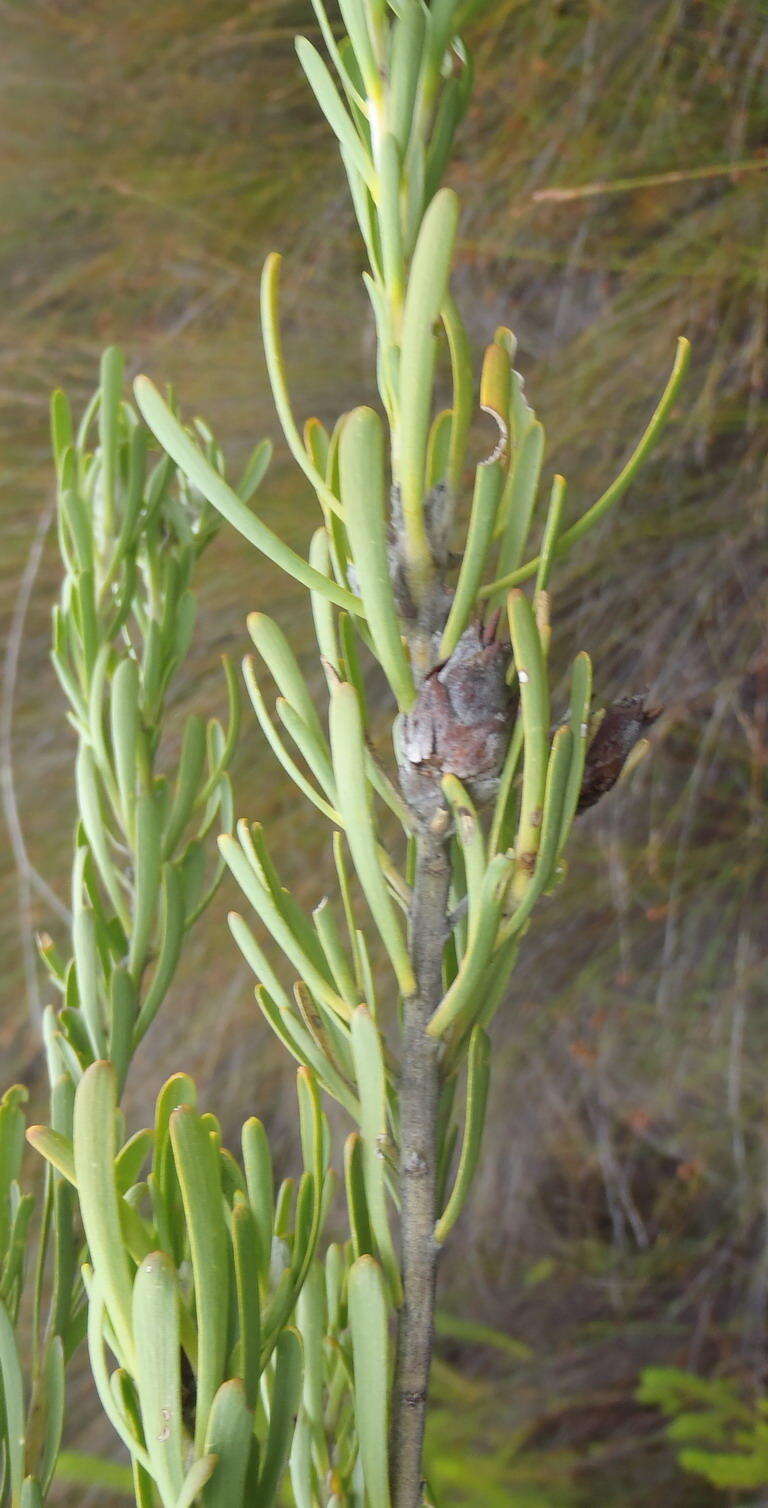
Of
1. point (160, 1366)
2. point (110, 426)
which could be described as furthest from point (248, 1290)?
point (110, 426)

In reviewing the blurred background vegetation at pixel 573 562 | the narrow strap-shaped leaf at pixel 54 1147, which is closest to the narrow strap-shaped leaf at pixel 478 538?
the narrow strap-shaped leaf at pixel 54 1147

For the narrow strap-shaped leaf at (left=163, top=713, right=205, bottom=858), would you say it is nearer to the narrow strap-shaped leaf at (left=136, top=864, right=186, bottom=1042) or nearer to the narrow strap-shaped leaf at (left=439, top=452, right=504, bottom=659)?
the narrow strap-shaped leaf at (left=136, top=864, right=186, bottom=1042)

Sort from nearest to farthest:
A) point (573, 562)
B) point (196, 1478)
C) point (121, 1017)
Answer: point (196, 1478), point (121, 1017), point (573, 562)

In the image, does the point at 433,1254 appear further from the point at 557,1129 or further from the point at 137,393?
the point at 557,1129

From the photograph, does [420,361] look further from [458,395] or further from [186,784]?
[186,784]

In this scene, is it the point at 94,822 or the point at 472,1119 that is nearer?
the point at 472,1119

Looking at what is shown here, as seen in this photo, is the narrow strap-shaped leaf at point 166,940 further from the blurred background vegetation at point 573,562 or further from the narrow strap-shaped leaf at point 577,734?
the blurred background vegetation at point 573,562

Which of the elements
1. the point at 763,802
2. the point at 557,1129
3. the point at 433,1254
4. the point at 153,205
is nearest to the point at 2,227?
the point at 153,205

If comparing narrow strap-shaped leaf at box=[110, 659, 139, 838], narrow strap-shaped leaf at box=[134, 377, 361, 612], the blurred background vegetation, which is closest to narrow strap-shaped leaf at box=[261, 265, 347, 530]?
narrow strap-shaped leaf at box=[134, 377, 361, 612]
